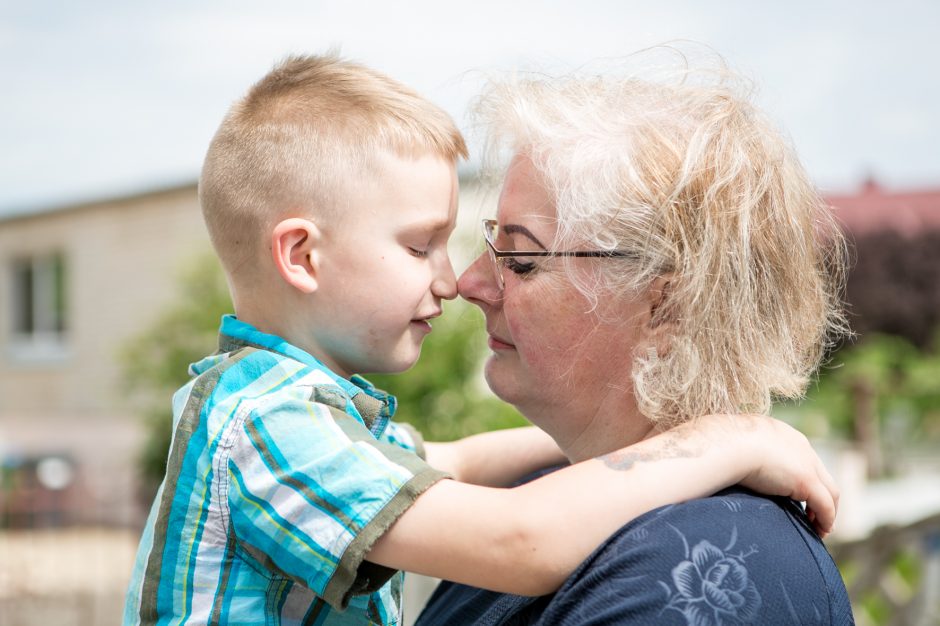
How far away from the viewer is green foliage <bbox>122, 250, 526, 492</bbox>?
9.24 m

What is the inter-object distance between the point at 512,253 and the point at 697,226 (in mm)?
361

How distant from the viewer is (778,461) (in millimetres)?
1730

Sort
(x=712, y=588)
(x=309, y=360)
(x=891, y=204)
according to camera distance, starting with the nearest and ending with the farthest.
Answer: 1. (x=712, y=588)
2. (x=309, y=360)
3. (x=891, y=204)

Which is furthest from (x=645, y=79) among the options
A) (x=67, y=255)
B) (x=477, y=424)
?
(x=67, y=255)

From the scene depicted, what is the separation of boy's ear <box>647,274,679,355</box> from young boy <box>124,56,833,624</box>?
0.22 meters

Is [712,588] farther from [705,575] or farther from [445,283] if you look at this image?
[445,283]

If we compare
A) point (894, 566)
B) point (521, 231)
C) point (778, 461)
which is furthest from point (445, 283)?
point (894, 566)

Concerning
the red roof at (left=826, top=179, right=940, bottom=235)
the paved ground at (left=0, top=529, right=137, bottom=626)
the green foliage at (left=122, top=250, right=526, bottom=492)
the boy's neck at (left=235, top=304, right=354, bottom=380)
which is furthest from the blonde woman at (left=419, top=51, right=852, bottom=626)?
the red roof at (left=826, top=179, right=940, bottom=235)

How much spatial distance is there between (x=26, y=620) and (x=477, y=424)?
157 inches

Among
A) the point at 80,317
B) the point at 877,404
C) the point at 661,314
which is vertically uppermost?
the point at 661,314

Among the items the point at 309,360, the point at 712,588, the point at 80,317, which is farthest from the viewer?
the point at 80,317

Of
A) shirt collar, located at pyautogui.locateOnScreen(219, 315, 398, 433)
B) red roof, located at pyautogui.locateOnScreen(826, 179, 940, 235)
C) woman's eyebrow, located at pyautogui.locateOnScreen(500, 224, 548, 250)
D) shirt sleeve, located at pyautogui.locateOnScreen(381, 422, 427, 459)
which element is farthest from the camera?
red roof, located at pyautogui.locateOnScreen(826, 179, 940, 235)

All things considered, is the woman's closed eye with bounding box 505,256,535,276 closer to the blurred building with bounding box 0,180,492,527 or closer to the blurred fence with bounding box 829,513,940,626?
the blurred fence with bounding box 829,513,940,626

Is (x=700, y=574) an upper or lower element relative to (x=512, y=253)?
lower
